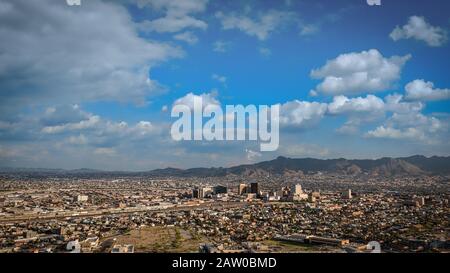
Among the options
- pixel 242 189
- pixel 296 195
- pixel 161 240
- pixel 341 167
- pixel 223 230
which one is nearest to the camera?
pixel 161 240

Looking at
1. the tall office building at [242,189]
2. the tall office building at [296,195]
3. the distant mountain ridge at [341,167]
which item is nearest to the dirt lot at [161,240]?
the tall office building at [296,195]

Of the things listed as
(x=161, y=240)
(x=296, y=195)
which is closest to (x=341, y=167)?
(x=296, y=195)

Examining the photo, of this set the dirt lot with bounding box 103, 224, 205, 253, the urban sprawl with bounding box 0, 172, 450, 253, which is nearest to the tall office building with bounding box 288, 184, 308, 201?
the urban sprawl with bounding box 0, 172, 450, 253

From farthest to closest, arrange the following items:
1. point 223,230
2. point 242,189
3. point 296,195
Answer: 1. point 242,189
2. point 296,195
3. point 223,230

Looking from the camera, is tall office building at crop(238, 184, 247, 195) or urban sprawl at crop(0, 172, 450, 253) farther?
tall office building at crop(238, 184, 247, 195)

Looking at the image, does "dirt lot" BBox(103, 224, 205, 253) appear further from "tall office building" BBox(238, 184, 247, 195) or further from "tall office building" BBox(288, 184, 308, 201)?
"tall office building" BBox(238, 184, 247, 195)

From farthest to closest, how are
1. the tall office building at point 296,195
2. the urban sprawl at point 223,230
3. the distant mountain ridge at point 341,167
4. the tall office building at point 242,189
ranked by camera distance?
the distant mountain ridge at point 341,167
the tall office building at point 242,189
the tall office building at point 296,195
the urban sprawl at point 223,230

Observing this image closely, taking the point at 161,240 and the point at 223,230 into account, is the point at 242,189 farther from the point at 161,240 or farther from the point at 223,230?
the point at 161,240

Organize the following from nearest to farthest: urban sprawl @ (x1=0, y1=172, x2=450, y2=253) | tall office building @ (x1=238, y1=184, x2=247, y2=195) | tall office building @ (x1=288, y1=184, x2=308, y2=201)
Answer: urban sprawl @ (x1=0, y1=172, x2=450, y2=253), tall office building @ (x1=288, y1=184, x2=308, y2=201), tall office building @ (x1=238, y1=184, x2=247, y2=195)

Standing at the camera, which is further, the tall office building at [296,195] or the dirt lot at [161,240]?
the tall office building at [296,195]

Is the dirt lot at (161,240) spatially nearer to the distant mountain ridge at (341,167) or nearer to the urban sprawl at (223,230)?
the urban sprawl at (223,230)
